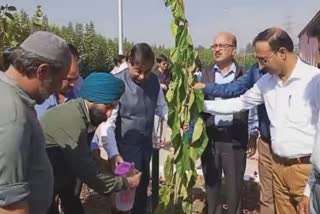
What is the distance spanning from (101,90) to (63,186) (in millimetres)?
709

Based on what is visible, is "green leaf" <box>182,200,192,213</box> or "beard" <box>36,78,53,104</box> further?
"green leaf" <box>182,200,192,213</box>

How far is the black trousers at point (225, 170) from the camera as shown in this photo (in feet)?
14.5

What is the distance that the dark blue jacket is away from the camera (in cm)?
423

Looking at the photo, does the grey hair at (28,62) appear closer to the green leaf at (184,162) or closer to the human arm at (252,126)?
the green leaf at (184,162)

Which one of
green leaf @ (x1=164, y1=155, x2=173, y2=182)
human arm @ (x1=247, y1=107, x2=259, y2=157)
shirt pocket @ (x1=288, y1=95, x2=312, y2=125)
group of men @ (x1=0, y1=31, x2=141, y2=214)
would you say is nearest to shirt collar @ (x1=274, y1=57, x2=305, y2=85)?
shirt pocket @ (x1=288, y1=95, x2=312, y2=125)

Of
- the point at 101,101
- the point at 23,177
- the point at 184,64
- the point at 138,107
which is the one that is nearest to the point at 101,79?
the point at 101,101

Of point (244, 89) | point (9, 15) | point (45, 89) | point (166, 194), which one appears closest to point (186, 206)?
point (166, 194)

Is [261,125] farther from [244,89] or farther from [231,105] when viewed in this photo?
[231,105]

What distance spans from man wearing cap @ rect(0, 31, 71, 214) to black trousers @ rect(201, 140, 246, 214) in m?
2.47

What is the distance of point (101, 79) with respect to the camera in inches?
123

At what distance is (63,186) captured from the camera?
3.25 m

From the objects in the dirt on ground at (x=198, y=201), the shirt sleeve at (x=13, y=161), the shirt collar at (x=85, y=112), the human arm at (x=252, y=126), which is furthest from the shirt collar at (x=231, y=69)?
the shirt sleeve at (x=13, y=161)

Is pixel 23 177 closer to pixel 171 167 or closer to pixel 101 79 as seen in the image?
pixel 101 79

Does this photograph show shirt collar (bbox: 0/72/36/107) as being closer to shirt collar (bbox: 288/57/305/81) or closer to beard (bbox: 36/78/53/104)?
beard (bbox: 36/78/53/104)
